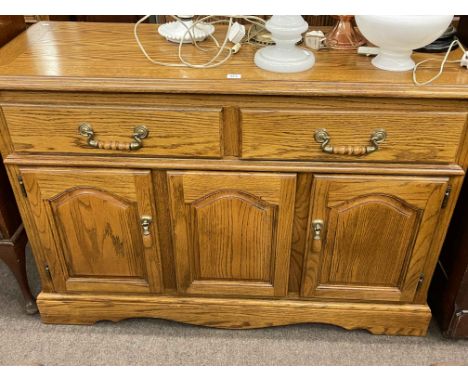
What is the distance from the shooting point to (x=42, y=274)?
1.20m

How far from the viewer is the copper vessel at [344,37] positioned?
1043 mm

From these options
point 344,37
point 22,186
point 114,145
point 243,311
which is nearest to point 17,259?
point 22,186

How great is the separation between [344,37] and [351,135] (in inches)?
10.0

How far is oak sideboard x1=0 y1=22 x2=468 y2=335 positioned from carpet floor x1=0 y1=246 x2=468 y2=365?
5cm

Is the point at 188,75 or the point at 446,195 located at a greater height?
the point at 188,75

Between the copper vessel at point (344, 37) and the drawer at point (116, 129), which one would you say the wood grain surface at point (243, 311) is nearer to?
the drawer at point (116, 129)

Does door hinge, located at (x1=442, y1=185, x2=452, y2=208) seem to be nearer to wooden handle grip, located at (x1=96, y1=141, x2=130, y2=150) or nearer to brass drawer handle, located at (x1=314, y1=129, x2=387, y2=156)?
brass drawer handle, located at (x1=314, y1=129, x2=387, y2=156)

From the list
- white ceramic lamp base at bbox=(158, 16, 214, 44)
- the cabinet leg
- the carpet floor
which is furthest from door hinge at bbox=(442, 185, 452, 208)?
the cabinet leg

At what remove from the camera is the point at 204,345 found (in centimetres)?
123

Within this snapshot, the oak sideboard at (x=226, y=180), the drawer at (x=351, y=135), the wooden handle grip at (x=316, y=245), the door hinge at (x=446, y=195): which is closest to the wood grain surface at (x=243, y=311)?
the oak sideboard at (x=226, y=180)

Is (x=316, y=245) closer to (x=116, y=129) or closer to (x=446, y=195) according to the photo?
(x=446, y=195)

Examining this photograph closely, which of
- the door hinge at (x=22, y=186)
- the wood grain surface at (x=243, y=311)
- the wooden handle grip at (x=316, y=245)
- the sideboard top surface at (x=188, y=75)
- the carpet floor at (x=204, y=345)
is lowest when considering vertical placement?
the carpet floor at (x=204, y=345)

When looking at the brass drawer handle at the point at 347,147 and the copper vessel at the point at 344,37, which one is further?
the copper vessel at the point at 344,37
